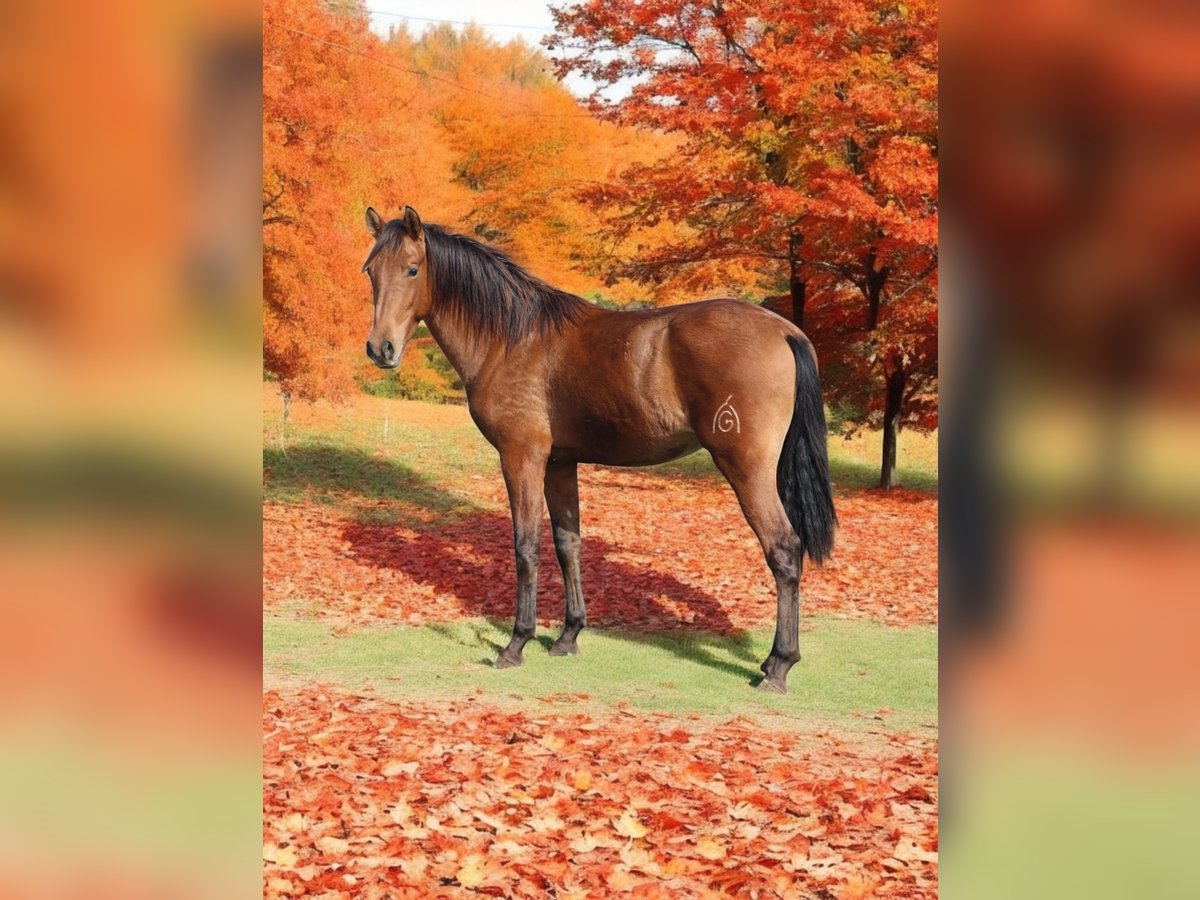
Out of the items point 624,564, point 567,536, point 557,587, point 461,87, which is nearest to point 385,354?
point 567,536

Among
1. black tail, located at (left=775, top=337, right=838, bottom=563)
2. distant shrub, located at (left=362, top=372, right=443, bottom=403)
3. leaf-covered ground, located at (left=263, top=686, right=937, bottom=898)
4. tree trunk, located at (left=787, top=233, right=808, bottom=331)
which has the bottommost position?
leaf-covered ground, located at (left=263, top=686, right=937, bottom=898)

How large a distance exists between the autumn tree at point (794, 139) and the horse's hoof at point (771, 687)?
21.3 feet

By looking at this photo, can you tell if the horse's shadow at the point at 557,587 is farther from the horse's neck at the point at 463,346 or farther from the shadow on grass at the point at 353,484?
the horse's neck at the point at 463,346

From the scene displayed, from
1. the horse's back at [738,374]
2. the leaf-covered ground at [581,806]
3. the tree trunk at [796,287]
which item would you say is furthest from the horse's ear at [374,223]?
the tree trunk at [796,287]

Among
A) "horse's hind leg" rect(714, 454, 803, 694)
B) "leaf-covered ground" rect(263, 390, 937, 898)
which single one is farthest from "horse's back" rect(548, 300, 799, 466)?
"leaf-covered ground" rect(263, 390, 937, 898)

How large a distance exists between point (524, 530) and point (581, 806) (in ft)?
8.83

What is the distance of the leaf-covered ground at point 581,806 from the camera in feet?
12.0

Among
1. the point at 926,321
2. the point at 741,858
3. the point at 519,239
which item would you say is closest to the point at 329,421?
the point at 519,239

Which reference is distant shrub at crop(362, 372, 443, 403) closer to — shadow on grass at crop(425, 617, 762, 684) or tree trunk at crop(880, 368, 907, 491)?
tree trunk at crop(880, 368, 907, 491)
